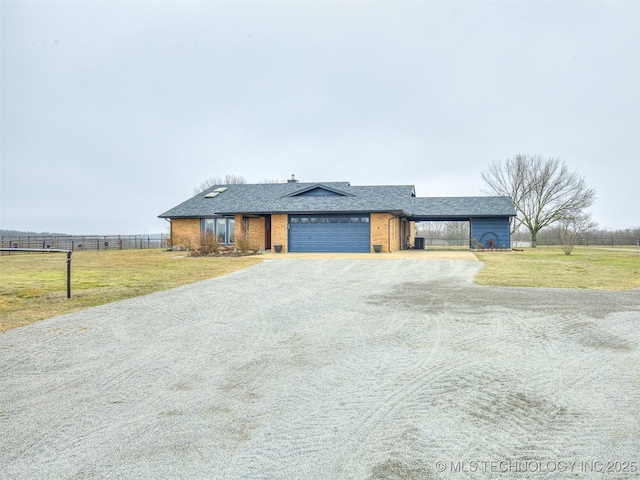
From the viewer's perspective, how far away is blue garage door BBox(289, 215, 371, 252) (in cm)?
2484

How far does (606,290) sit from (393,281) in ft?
18.4

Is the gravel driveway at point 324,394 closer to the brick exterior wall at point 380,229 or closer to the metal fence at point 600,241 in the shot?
the brick exterior wall at point 380,229

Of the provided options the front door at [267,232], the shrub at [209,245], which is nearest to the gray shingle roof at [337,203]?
the front door at [267,232]

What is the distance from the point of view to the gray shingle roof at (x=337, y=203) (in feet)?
82.8

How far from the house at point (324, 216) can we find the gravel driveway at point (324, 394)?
674 inches

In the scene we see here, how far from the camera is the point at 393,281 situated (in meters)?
12.4

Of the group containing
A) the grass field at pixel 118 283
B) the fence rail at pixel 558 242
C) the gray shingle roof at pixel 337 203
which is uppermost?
the gray shingle roof at pixel 337 203

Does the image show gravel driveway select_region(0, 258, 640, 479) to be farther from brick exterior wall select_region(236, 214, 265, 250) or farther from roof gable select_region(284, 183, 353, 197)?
roof gable select_region(284, 183, 353, 197)

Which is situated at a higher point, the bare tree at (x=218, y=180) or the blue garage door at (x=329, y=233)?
the bare tree at (x=218, y=180)

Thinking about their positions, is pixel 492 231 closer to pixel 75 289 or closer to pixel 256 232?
pixel 256 232

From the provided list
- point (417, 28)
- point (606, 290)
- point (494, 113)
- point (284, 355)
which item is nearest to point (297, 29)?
point (417, 28)

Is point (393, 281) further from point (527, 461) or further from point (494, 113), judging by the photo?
point (494, 113)

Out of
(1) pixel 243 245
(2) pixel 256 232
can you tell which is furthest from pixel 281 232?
(1) pixel 243 245

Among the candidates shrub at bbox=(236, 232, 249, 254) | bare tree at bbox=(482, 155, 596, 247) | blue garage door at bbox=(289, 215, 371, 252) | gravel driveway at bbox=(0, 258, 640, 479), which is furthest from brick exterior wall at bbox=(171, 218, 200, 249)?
bare tree at bbox=(482, 155, 596, 247)
